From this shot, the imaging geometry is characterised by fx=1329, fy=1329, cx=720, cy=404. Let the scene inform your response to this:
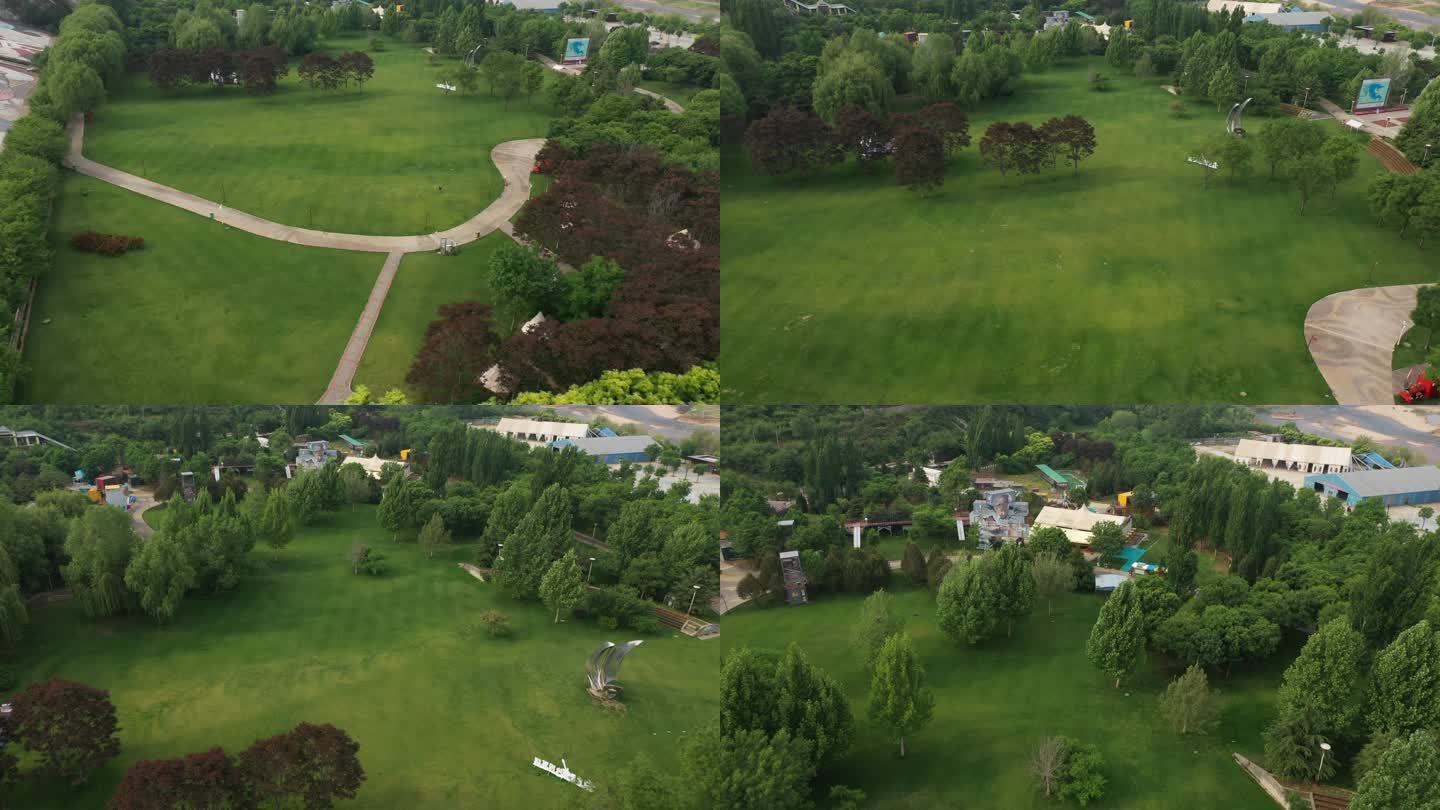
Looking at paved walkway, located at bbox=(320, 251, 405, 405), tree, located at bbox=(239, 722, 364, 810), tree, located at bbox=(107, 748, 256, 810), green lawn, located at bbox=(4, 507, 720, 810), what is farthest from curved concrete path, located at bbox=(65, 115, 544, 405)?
tree, located at bbox=(107, 748, 256, 810)

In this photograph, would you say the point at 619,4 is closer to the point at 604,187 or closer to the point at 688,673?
the point at 604,187

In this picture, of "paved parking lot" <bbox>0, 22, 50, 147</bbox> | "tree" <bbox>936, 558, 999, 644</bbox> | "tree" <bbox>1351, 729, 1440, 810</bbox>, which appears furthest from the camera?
"paved parking lot" <bbox>0, 22, 50, 147</bbox>

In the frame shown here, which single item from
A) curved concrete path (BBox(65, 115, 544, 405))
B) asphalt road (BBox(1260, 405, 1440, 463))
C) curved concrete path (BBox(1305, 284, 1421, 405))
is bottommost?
asphalt road (BBox(1260, 405, 1440, 463))

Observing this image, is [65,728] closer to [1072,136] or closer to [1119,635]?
[1119,635]

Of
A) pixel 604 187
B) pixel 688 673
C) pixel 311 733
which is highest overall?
pixel 604 187

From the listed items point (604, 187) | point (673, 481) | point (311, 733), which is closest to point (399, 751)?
point (311, 733)

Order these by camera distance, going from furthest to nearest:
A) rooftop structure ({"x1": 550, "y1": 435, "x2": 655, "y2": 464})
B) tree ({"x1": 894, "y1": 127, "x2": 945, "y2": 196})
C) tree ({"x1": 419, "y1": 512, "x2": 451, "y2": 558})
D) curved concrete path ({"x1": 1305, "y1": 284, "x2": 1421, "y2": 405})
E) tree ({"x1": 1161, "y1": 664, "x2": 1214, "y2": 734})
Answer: tree ({"x1": 894, "y1": 127, "x2": 945, "y2": 196}) < curved concrete path ({"x1": 1305, "y1": 284, "x2": 1421, "y2": 405}) < rooftop structure ({"x1": 550, "y1": 435, "x2": 655, "y2": 464}) < tree ({"x1": 419, "y1": 512, "x2": 451, "y2": 558}) < tree ({"x1": 1161, "y1": 664, "x2": 1214, "y2": 734})

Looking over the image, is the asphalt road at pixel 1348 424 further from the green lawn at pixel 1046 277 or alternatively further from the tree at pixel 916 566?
the tree at pixel 916 566

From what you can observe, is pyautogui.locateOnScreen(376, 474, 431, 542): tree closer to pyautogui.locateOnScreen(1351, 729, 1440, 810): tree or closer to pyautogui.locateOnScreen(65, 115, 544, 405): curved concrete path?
pyautogui.locateOnScreen(65, 115, 544, 405): curved concrete path
